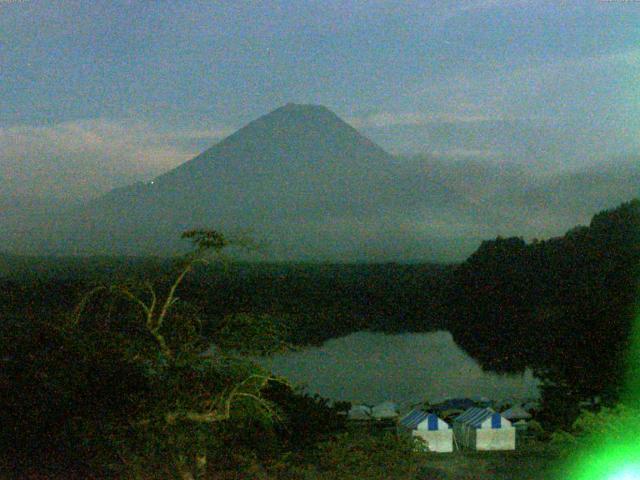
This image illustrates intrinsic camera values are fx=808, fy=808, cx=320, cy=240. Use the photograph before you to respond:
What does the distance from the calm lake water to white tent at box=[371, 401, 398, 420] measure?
324cm

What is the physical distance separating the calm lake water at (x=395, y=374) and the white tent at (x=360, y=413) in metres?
2.96

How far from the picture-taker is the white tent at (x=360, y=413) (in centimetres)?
1409

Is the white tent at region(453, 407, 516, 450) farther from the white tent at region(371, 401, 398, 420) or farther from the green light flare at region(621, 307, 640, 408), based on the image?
the white tent at region(371, 401, 398, 420)

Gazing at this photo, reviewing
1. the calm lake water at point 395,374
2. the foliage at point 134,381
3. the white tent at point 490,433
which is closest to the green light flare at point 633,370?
the white tent at point 490,433

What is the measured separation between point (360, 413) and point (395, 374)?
36.5ft

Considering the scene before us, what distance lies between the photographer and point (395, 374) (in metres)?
25.3

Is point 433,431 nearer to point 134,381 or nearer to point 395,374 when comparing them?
point 134,381

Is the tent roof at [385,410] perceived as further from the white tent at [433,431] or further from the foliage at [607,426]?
the foliage at [607,426]

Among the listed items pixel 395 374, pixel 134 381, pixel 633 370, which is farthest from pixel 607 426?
pixel 395 374

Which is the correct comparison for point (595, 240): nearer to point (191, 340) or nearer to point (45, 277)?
point (45, 277)

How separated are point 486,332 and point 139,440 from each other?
32030mm

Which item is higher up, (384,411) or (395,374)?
(384,411)

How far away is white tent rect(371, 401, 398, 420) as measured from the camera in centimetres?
1410

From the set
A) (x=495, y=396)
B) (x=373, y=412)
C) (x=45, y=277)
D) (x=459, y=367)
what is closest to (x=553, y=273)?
(x=459, y=367)
